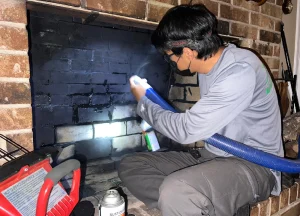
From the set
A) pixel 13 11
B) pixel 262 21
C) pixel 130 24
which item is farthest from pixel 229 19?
pixel 13 11

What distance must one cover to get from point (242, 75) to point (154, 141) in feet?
3.09

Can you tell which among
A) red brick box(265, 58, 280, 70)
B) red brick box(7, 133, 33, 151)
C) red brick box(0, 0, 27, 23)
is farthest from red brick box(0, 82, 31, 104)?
red brick box(265, 58, 280, 70)

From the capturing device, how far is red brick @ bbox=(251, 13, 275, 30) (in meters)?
1.63

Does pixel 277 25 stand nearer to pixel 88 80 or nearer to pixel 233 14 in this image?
pixel 233 14

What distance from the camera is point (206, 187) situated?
36.0 inches

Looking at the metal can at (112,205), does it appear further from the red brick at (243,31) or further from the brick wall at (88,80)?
the red brick at (243,31)

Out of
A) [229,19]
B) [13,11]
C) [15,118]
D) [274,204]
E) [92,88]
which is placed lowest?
[274,204]

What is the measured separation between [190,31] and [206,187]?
2.04ft

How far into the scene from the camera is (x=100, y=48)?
1.58 meters

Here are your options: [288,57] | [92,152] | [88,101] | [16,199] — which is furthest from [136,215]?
[288,57]

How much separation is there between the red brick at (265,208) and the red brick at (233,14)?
3.39 ft

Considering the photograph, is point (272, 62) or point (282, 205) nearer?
point (282, 205)

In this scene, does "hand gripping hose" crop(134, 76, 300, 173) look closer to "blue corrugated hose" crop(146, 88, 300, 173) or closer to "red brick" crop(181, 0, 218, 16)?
"blue corrugated hose" crop(146, 88, 300, 173)

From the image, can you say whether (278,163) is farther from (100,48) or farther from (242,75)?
(100,48)
